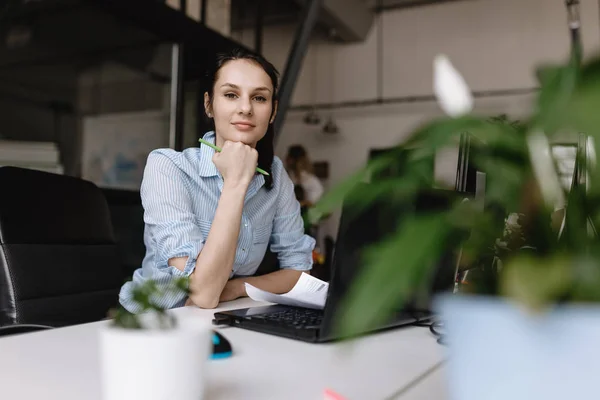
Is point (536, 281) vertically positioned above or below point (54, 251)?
above

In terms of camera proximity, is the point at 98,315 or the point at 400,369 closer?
the point at 400,369

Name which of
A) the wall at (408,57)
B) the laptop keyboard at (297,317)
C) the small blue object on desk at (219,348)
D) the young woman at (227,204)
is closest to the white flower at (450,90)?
the small blue object on desk at (219,348)

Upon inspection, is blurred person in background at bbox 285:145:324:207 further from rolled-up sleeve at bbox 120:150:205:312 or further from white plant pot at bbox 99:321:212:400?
white plant pot at bbox 99:321:212:400

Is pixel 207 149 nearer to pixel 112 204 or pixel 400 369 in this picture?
pixel 400 369

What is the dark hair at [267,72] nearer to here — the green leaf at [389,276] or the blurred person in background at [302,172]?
the green leaf at [389,276]

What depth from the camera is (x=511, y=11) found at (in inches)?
280

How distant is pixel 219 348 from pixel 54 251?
0.86 m

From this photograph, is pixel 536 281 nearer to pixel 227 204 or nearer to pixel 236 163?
pixel 227 204

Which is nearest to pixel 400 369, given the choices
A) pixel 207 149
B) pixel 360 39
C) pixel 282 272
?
pixel 282 272

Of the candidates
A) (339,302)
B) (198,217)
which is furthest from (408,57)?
(339,302)

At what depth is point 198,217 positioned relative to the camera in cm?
155

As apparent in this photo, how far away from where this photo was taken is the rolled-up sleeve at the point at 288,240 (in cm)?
172

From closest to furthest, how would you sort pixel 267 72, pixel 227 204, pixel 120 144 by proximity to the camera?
pixel 227 204 < pixel 267 72 < pixel 120 144

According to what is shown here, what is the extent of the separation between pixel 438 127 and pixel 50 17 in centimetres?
375
